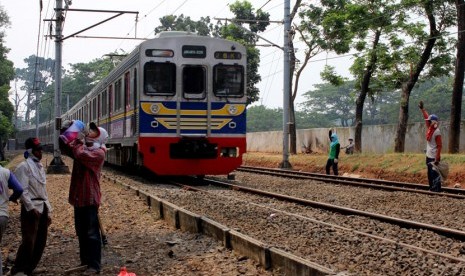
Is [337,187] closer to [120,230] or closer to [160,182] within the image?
[160,182]

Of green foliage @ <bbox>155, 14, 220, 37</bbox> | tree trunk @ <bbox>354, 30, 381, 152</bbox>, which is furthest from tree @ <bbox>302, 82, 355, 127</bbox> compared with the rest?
tree trunk @ <bbox>354, 30, 381, 152</bbox>

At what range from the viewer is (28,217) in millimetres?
6227

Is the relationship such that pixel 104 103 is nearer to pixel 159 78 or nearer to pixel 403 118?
pixel 159 78

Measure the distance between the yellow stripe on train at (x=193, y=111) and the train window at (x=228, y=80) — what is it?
1.09ft

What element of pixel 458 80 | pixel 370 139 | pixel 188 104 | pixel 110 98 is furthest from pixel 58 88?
pixel 370 139

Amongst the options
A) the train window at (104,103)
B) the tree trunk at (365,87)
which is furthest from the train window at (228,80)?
the tree trunk at (365,87)

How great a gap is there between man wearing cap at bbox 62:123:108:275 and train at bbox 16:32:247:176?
27.9 ft

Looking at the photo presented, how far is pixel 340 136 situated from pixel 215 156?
69.6 ft

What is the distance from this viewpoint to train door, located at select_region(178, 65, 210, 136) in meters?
15.2

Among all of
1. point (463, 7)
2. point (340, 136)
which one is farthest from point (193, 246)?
point (340, 136)

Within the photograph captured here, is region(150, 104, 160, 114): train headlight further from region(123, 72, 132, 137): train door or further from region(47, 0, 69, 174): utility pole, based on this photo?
region(47, 0, 69, 174): utility pole

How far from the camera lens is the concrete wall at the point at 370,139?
28422mm

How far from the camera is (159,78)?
15.3 metres

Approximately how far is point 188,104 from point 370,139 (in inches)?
780
